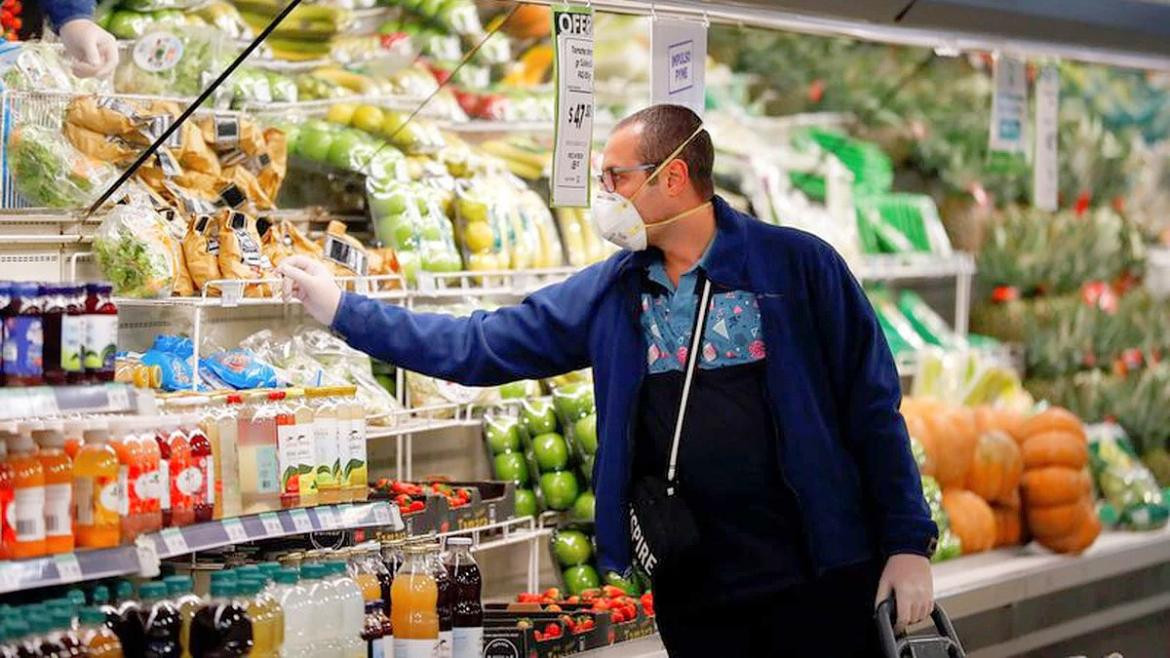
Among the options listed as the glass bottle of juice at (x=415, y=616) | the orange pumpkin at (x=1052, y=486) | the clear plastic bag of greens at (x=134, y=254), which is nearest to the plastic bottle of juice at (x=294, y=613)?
the glass bottle of juice at (x=415, y=616)

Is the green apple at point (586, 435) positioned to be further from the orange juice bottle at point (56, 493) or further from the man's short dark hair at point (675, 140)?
the orange juice bottle at point (56, 493)

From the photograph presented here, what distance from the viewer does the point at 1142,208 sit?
9602 millimetres

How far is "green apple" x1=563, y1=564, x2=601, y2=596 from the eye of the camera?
573 centimetres

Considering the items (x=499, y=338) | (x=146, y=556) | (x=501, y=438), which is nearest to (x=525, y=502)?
(x=501, y=438)

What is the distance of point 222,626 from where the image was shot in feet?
12.5

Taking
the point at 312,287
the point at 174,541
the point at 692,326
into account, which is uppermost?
the point at 312,287

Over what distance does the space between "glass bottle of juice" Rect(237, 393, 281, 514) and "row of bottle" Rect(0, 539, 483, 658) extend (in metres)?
0.14

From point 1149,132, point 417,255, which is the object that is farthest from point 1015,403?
point 417,255

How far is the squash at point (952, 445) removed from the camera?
285 inches

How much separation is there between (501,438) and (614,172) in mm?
1415

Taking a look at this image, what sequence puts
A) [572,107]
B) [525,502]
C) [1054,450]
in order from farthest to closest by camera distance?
1. [1054,450]
2. [525,502]
3. [572,107]

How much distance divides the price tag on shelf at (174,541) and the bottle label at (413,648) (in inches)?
31.7

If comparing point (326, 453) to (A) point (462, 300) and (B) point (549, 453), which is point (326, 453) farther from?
(A) point (462, 300)

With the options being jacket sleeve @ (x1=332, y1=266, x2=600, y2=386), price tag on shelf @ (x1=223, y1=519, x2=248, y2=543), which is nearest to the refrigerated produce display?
price tag on shelf @ (x1=223, y1=519, x2=248, y2=543)
